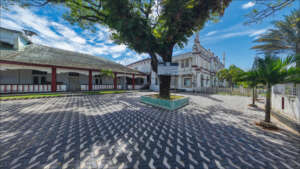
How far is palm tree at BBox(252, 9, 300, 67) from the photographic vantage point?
7.09 m

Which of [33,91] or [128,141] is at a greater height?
[33,91]

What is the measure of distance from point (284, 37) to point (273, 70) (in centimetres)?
794

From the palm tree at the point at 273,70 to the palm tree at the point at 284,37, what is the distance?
254 inches

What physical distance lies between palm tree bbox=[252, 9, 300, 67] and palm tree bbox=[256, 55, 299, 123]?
644cm

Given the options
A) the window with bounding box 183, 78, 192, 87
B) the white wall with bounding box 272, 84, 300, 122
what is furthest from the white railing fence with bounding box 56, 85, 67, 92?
the white wall with bounding box 272, 84, 300, 122

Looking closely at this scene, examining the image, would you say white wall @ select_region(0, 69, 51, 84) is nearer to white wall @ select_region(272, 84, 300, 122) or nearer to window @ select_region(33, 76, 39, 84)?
window @ select_region(33, 76, 39, 84)

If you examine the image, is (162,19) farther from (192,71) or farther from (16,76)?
(16,76)

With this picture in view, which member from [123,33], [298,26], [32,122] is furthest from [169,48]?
[298,26]

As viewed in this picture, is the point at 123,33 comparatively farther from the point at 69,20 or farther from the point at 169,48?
the point at 69,20

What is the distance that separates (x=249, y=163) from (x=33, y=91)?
17.1 m

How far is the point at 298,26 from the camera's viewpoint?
683cm

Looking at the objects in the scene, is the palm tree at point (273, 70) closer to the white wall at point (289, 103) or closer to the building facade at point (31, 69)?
the white wall at point (289, 103)

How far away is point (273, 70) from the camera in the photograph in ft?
11.1

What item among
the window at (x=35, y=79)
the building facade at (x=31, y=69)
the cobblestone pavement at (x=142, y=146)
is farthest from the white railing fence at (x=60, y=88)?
the cobblestone pavement at (x=142, y=146)
